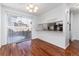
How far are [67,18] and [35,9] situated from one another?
2.30 ft

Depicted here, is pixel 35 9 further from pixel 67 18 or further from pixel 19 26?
pixel 67 18

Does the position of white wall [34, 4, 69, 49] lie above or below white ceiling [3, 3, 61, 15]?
below

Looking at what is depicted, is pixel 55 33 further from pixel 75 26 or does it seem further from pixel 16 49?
pixel 16 49

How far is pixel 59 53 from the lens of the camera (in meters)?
1.79

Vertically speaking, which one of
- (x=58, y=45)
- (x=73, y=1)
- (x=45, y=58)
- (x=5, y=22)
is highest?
(x=73, y=1)

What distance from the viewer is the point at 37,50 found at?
1.84 m

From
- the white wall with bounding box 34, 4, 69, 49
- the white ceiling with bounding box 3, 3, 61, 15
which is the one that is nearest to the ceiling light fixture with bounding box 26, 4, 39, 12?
the white ceiling with bounding box 3, 3, 61, 15

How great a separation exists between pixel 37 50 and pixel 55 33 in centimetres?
53

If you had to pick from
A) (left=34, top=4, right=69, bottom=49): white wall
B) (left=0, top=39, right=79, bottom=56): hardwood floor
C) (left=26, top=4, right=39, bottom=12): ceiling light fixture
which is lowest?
(left=0, top=39, right=79, bottom=56): hardwood floor

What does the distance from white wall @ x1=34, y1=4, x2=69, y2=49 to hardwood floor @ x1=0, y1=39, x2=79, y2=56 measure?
4.2 inches

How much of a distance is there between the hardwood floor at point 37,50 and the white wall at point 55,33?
0.11 meters

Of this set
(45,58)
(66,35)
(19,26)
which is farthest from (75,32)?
(19,26)

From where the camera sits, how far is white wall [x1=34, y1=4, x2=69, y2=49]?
1757 mm

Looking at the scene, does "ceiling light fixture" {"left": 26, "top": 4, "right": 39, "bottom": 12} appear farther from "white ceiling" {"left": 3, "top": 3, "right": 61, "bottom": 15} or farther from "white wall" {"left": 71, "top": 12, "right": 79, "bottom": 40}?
"white wall" {"left": 71, "top": 12, "right": 79, "bottom": 40}
